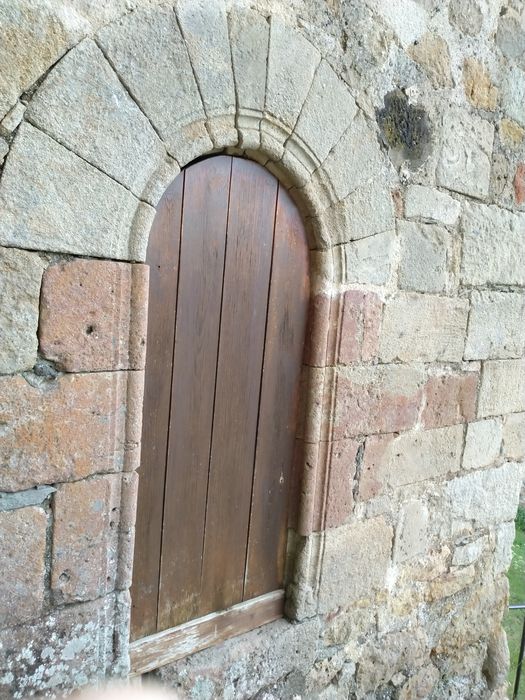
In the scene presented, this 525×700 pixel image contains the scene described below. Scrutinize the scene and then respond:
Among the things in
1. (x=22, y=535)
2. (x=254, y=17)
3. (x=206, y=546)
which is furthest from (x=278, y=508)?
(x=254, y=17)

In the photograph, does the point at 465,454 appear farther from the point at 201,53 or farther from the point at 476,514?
the point at 201,53

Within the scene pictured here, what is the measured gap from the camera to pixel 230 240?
1922mm

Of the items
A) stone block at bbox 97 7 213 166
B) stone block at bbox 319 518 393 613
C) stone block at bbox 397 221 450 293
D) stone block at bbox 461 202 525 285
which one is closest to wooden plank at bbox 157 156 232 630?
stone block at bbox 97 7 213 166

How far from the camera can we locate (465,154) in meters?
2.51

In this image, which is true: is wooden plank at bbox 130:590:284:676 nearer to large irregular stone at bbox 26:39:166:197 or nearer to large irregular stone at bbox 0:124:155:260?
large irregular stone at bbox 0:124:155:260

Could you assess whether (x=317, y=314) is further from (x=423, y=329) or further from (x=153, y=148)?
(x=153, y=148)

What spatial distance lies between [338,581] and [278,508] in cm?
46

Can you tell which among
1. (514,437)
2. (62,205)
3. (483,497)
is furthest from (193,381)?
(514,437)

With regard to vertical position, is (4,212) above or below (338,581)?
above

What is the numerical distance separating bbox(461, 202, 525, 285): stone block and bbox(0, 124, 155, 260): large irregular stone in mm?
1676

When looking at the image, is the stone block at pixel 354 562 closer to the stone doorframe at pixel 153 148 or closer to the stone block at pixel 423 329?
the stone doorframe at pixel 153 148

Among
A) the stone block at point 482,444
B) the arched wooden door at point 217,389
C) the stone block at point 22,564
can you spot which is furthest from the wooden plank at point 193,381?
the stone block at point 482,444

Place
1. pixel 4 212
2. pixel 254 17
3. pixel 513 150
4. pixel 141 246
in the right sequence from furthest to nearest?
1. pixel 513 150
2. pixel 254 17
3. pixel 141 246
4. pixel 4 212

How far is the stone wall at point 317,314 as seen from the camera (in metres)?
1.45
